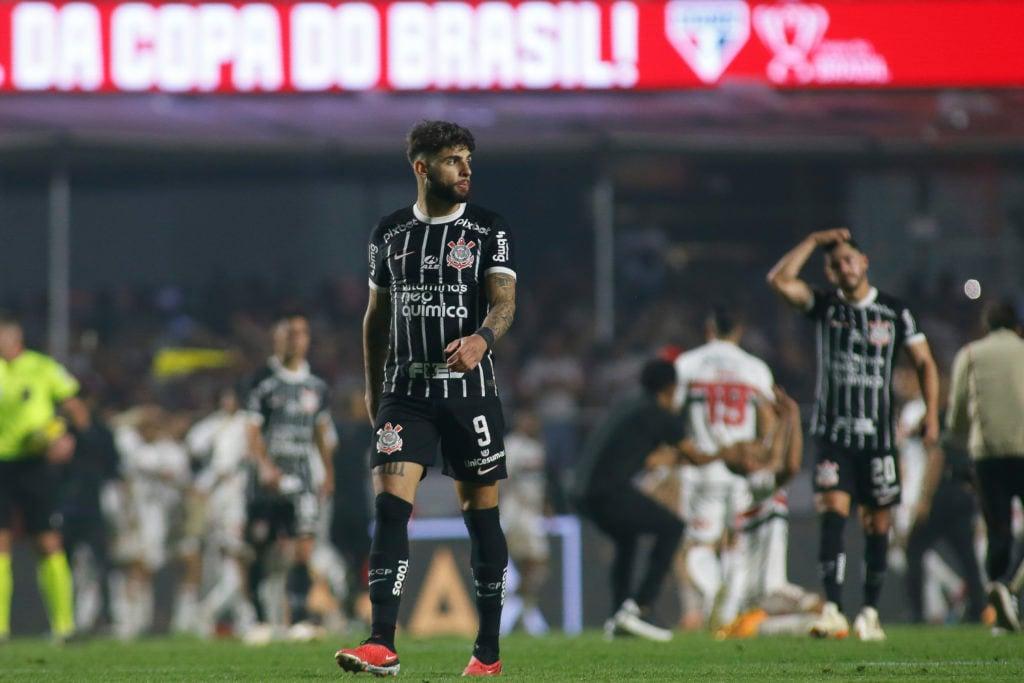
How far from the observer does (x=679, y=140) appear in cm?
2145

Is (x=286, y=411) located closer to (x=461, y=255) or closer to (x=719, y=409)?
(x=719, y=409)

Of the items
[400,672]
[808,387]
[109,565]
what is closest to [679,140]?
[808,387]

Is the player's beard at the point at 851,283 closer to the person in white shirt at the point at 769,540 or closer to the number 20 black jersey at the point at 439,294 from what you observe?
the person in white shirt at the point at 769,540

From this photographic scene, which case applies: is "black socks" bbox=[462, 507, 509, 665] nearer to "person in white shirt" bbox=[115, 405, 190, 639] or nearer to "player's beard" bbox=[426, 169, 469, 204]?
"player's beard" bbox=[426, 169, 469, 204]

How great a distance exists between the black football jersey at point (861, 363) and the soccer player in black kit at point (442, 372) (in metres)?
3.48

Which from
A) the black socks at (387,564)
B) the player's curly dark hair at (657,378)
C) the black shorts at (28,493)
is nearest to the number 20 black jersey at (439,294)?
the black socks at (387,564)

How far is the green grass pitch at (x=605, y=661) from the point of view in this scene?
739cm

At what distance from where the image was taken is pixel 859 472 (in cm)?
1012

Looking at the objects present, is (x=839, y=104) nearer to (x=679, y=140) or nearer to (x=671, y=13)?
(x=679, y=140)

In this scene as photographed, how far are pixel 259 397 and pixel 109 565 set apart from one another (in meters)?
5.20

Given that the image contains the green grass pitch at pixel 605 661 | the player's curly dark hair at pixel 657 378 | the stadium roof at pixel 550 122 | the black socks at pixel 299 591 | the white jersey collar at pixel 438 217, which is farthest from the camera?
the stadium roof at pixel 550 122

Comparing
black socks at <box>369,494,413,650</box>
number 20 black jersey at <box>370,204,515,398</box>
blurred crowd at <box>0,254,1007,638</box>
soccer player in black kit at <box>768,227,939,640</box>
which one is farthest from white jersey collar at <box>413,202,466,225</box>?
blurred crowd at <box>0,254,1007,638</box>

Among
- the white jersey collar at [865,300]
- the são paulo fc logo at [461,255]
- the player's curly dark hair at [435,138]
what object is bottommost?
the white jersey collar at [865,300]

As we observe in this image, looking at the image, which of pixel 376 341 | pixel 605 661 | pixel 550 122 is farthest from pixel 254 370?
pixel 376 341
